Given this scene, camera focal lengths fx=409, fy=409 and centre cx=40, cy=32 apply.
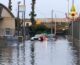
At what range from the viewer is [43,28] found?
120438 mm

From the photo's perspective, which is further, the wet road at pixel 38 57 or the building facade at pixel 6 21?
the building facade at pixel 6 21

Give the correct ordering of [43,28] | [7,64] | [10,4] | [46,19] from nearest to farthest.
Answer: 1. [7,64]
2. [10,4]
3. [43,28]
4. [46,19]

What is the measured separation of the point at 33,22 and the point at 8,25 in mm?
22867

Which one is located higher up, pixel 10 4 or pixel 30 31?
pixel 10 4

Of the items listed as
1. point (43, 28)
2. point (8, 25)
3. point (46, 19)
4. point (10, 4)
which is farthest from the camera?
point (46, 19)

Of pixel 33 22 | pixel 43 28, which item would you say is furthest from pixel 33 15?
pixel 43 28

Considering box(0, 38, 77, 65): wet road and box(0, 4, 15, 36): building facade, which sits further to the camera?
box(0, 4, 15, 36): building facade

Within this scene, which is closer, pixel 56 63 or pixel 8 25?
pixel 56 63

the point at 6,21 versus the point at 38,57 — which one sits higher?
the point at 38,57

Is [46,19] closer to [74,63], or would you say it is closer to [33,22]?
[33,22]

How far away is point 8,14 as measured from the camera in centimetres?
8712

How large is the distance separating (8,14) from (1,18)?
376 cm

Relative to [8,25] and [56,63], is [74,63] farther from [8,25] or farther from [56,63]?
[8,25]

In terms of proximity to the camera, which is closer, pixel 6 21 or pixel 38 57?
pixel 38 57
